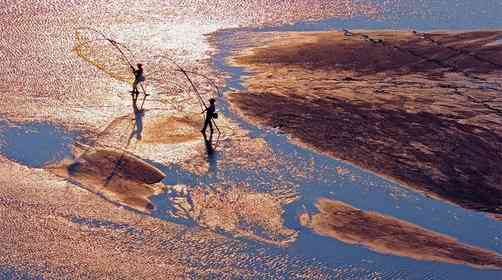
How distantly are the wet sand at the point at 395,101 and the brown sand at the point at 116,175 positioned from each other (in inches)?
194

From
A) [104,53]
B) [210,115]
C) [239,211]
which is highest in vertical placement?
[104,53]

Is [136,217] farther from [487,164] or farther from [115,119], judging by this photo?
[487,164]

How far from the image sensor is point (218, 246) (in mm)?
15859

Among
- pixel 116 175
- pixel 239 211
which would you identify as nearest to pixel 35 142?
pixel 116 175

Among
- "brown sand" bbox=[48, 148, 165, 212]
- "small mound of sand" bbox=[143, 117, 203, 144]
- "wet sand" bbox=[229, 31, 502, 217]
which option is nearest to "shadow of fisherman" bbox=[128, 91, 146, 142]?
"small mound of sand" bbox=[143, 117, 203, 144]

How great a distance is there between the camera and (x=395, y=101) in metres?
25.1

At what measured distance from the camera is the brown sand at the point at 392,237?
1647 cm

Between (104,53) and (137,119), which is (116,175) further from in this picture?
(104,53)

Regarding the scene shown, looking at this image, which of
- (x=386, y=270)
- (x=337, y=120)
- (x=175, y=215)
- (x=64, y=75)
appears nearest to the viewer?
(x=386, y=270)

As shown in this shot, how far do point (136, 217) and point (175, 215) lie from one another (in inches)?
33.1

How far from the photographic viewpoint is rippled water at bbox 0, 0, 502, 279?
16344 mm

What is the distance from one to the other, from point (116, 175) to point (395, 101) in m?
10.6

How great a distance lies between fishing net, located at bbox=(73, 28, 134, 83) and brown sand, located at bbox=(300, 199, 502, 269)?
9581 mm

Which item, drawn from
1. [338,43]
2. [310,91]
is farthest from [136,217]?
[338,43]
